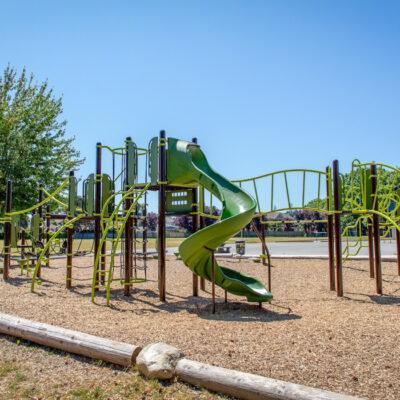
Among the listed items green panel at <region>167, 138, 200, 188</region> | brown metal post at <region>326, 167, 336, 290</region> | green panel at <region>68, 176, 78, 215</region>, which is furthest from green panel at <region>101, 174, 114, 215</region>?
brown metal post at <region>326, 167, 336, 290</region>

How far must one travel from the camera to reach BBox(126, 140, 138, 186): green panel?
10.1 m

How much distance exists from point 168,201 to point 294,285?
422cm

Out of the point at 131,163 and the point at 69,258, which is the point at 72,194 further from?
the point at 131,163

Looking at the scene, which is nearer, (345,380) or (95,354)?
(345,380)

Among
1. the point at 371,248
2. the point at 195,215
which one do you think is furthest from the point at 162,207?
the point at 371,248

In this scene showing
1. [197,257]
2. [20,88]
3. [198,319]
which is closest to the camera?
[198,319]

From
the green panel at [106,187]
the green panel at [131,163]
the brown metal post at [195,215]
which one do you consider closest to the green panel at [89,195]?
the green panel at [106,187]

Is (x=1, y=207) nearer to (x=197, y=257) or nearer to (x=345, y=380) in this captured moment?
(x=197, y=257)

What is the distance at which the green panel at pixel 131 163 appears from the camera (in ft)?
33.2

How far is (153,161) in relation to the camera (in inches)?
382

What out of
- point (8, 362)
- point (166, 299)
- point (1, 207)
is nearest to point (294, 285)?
point (166, 299)

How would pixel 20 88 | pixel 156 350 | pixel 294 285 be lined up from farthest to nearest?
pixel 20 88 < pixel 294 285 < pixel 156 350

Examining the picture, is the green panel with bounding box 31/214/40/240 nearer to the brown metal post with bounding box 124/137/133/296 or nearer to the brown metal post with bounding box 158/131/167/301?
the brown metal post with bounding box 124/137/133/296

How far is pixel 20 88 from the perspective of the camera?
26391 mm
